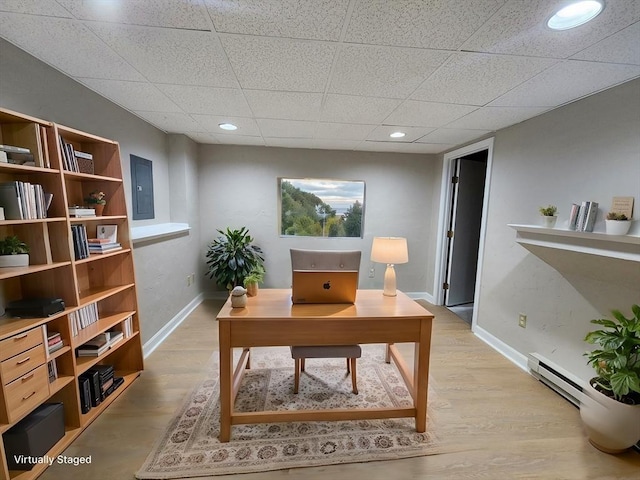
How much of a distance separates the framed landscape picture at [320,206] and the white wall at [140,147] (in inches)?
52.5

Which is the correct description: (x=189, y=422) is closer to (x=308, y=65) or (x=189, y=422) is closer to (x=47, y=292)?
(x=47, y=292)

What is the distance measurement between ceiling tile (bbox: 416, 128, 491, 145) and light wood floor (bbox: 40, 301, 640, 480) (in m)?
2.38

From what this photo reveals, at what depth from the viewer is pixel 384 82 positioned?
1825 millimetres

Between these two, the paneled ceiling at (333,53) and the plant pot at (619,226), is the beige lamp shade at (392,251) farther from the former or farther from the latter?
the plant pot at (619,226)

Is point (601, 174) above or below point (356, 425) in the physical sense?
above

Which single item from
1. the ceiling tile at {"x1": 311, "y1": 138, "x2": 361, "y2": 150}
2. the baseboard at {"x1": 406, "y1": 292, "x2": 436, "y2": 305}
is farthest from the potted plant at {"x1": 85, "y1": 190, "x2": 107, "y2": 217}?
the baseboard at {"x1": 406, "y1": 292, "x2": 436, "y2": 305}

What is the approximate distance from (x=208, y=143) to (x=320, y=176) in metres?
1.66

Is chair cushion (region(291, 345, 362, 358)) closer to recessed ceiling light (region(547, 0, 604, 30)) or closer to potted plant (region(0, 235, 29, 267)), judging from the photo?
potted plant (region(0, 235, 29, 267))

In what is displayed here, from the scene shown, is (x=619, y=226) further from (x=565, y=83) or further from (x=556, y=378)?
(x=556, y=378)

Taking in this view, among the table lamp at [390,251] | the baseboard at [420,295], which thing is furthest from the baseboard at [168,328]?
the baseboard at [420,295]

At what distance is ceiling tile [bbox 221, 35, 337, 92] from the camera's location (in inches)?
56.4

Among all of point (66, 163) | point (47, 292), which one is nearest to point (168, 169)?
point (66, 163)

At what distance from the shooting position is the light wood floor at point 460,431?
1.51 meters

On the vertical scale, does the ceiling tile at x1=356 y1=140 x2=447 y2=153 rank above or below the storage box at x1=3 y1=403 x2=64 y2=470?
above
